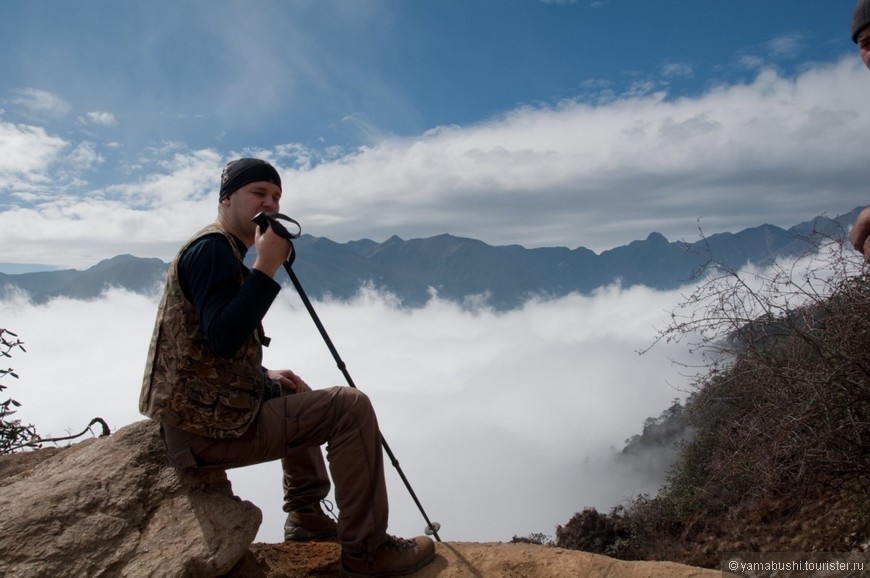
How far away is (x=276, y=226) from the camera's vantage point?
3.37m

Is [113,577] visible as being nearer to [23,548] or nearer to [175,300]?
[23,548]

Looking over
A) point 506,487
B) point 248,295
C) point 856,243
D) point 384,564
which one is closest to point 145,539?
point 384,564

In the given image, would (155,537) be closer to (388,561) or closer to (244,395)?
(244,395)

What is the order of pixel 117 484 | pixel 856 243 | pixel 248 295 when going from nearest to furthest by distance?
1. pixel 856 243
2. pixel 248 295
3. pixel 117 484

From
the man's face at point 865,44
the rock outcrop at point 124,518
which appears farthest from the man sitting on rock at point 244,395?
the man's face at point 865,44

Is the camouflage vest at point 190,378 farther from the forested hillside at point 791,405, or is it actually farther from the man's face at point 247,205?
the forested hillside at point 791,405

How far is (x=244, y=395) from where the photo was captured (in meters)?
3.60

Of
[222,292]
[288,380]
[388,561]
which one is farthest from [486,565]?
[222,292]

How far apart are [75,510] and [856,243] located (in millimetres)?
4477

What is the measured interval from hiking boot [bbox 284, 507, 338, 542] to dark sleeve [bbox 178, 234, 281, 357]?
6.70 ft

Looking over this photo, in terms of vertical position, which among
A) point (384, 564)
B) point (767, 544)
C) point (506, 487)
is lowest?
point (506, 487)

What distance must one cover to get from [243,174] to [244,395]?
142 cm

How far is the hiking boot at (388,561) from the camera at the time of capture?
382cm

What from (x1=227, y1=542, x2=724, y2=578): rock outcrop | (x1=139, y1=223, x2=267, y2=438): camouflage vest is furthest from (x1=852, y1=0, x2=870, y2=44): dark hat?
(x1=227, y1=542, x2=724, y2=578): rock outcrop
